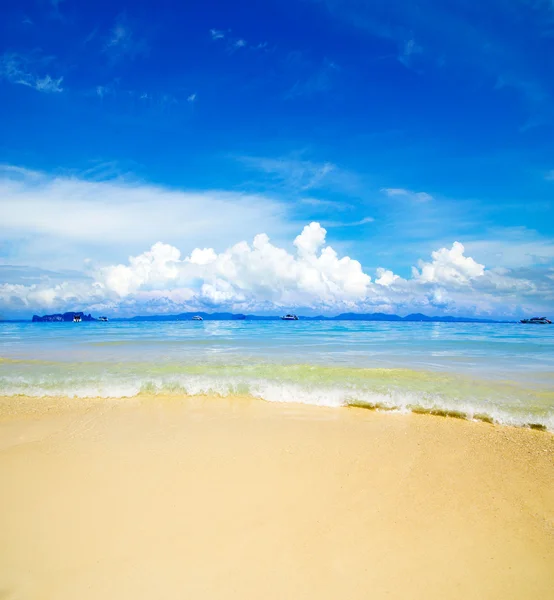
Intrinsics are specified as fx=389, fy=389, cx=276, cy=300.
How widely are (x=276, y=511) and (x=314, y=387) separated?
20.1ft

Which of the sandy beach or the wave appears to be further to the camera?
the wave

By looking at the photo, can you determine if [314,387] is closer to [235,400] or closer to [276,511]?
[235,400]

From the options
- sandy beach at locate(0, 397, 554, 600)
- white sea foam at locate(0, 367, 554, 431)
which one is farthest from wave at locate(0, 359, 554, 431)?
sandy beach at locate(0, 397, 554, 600)

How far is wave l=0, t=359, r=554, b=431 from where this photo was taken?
946 cm

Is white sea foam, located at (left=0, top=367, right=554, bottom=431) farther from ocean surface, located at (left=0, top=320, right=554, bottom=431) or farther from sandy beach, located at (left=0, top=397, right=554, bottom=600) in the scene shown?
sandy beach, located at (left=0, top=397, right=554, bottom=600)

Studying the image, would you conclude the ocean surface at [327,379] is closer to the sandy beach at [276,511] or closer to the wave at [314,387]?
the wave at [314,387]

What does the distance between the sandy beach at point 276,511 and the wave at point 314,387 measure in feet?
3.41

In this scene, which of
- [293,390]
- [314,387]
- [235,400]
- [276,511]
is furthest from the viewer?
[314,387]

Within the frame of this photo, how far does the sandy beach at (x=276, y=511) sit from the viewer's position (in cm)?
404

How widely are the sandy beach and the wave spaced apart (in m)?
1.04

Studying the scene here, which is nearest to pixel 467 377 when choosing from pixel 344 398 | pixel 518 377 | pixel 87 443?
pixel 518 377

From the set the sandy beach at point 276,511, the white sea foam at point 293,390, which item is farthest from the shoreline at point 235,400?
the sandy beach at point 276,511

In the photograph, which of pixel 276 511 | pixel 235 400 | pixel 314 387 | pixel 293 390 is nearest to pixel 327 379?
pixel 314 387

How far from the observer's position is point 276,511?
5230mm
